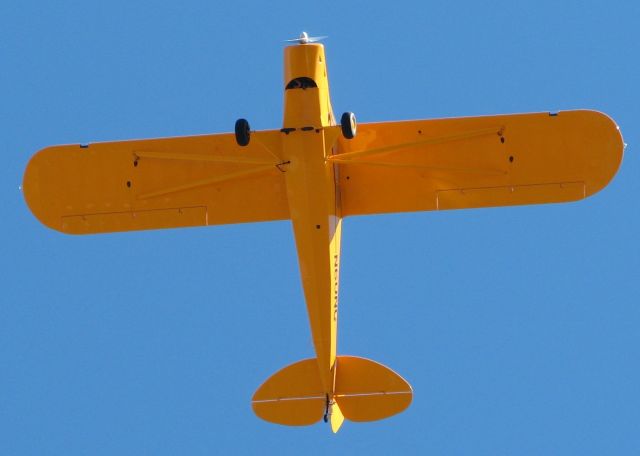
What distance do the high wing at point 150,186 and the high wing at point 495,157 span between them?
134 cm

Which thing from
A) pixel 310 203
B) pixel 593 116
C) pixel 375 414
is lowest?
pixel 375 414

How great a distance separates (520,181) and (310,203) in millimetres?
3176

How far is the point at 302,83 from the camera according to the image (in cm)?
2097

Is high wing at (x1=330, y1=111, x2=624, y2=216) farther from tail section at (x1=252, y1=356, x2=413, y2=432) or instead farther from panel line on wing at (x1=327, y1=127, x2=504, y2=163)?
tail section at (x1=252, y1=356, x2=413, y2=432)

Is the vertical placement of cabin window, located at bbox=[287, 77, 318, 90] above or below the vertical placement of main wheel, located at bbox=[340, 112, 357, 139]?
above

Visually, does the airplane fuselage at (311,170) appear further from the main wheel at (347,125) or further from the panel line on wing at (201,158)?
the panel line on wing at (201,158)

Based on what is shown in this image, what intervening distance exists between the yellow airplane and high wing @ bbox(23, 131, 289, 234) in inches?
0.6

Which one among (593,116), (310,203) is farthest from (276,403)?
(593,116)

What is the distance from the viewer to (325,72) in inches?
848

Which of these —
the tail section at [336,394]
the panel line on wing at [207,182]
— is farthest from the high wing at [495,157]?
the tail section at [336,394]

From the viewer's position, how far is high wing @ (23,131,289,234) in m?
22.4

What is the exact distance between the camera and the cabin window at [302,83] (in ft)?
68.8

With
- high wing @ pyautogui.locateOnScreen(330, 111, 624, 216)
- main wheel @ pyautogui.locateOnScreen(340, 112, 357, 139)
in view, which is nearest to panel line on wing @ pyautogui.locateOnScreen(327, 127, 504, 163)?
high wing @ pyautogui.locateOnScreen(330, 111, 624, 216)

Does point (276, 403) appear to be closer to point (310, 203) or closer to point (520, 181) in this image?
point (310, 203)
